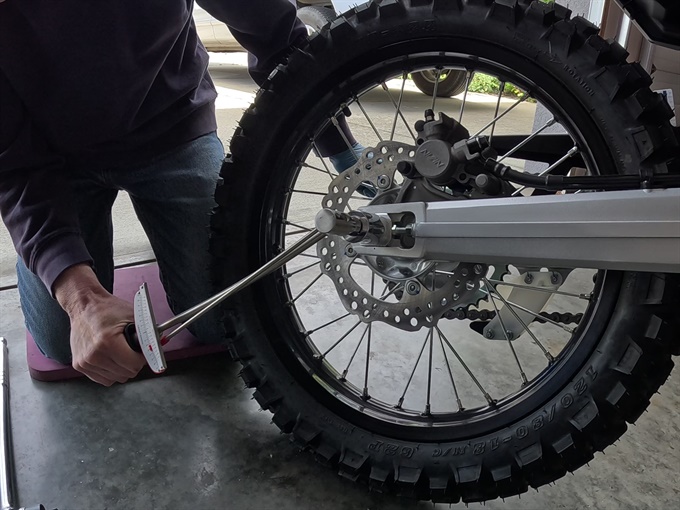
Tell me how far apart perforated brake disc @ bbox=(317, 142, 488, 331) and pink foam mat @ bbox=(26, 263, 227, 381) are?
0.43 meters

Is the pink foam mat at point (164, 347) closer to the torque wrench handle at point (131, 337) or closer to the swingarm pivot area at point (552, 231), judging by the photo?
the torque wrench handle at point (131, 337)

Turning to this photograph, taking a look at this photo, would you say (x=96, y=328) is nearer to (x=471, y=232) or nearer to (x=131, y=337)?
(x=131, y=337)

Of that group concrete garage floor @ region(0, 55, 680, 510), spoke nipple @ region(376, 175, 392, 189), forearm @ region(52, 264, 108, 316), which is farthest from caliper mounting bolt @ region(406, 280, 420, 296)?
forearm @ region(52, 264, 108, 316)

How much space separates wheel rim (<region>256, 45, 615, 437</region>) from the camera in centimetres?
81

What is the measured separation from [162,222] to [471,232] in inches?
28.1

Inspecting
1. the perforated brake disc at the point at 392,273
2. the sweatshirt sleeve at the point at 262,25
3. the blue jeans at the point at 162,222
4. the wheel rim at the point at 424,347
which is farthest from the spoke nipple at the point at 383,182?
the blue jeans at the point at 162,222

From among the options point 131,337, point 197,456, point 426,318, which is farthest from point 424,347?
point 131,337

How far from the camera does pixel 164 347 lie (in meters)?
1.22

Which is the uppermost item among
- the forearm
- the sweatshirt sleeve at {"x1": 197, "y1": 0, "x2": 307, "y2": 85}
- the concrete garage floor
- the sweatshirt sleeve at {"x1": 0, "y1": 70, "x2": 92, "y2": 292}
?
the sweatshirt sleeve at {"x1": 197, "y1": 0, "x2": 307, "y2": 85}

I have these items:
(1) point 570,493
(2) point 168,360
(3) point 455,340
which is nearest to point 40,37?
(2) point 168,360

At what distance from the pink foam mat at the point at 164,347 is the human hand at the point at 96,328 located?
0.32 meters

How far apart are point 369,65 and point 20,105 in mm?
582

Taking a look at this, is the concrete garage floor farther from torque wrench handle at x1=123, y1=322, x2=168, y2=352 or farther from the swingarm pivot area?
the swingarm pivot area

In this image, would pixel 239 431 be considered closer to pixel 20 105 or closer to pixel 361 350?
pixel 361 350
